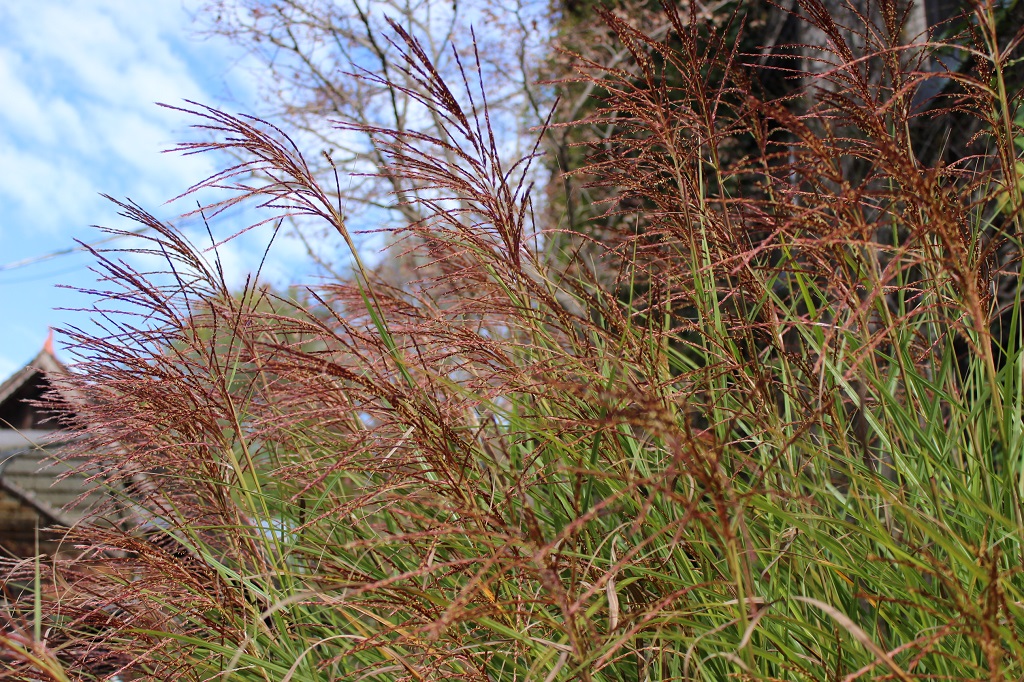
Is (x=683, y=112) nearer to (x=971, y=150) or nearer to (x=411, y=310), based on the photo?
(x=411, y=310)

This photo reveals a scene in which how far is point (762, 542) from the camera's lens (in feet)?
5.25

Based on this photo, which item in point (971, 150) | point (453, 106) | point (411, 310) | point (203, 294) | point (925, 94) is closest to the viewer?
point (453, 106)

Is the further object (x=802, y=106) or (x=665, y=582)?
(x=802, y=106)

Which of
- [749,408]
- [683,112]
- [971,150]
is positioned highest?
[683,112]

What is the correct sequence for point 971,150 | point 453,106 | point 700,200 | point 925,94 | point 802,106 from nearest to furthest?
point 453,106 → point 700,200 → point 971,150 → point 925,94 → point 802,106

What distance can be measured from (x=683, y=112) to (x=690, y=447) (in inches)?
34.2

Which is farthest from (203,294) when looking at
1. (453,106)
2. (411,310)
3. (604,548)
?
(604,548)

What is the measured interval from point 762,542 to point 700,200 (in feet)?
2.21

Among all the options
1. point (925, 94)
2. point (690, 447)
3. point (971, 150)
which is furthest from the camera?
point (925, 94)

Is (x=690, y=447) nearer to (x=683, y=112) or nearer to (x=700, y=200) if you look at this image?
(x=700, y=200)

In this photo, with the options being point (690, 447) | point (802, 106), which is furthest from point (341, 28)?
point (690, 447)

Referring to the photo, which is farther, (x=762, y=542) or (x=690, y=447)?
(x=762, y=542)

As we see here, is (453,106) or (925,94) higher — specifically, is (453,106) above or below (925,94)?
above

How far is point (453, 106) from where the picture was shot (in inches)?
56.8
